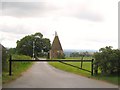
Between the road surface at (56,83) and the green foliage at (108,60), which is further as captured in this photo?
the green foliage at (108,60)

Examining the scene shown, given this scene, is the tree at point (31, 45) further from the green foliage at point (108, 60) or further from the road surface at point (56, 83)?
the road surface at point (56, 83)

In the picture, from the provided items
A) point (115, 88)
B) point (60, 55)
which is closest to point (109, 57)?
point (115, 88)

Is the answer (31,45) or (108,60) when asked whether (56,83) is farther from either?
(31,45)

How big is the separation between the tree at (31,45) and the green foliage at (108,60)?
1864 inches

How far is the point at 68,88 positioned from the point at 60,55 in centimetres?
4492

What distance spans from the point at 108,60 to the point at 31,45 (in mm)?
51782

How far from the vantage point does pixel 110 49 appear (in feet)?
54.2

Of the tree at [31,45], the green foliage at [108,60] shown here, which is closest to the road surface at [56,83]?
the green foliage at [108,60]

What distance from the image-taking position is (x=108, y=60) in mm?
15898

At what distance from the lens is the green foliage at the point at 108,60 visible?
51.6 feet

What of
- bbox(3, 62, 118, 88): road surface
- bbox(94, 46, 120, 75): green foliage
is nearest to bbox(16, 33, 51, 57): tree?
bbox(94, 46, 120, 75): green foliage

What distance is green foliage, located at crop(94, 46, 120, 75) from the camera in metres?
15.7

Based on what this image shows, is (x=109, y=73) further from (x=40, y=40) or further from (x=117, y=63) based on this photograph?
(x=40, y=40)

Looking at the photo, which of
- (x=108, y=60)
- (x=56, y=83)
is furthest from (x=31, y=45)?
(x=56, y=83)
